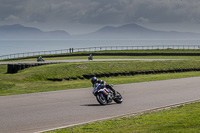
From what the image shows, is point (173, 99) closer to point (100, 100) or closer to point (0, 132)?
point (100, 100)

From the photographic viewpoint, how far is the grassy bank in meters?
23.5

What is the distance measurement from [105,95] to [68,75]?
1429cm

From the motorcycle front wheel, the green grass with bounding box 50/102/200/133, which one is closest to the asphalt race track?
the motorcycle front wheel

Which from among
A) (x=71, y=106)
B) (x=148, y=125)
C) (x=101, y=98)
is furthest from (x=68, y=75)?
(x=148, y=125)

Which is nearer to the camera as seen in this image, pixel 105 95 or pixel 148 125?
pixel 148 125

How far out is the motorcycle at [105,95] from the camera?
14859 mm

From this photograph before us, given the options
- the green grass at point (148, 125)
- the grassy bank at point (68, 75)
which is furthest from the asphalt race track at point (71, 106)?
the grassy bank at point (68, 75)

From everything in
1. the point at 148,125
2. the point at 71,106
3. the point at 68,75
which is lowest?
the point at 71,106

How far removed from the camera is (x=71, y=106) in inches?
569

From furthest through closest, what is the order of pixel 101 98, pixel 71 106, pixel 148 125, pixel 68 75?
pixel 68 75 → pixel 101 98 → pixel 71 106 → pixel 148 125

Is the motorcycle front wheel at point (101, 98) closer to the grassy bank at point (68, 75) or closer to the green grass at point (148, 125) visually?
the green grass at point (148, 125)

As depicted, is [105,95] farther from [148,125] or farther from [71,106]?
[148,125]

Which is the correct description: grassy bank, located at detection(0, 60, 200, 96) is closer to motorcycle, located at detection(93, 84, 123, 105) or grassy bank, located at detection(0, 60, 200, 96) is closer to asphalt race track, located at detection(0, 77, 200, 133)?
asphalt race track, located at detection(0, 77, 200, 133)

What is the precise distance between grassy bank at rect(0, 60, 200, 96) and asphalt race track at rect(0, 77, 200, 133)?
457 centimetres
